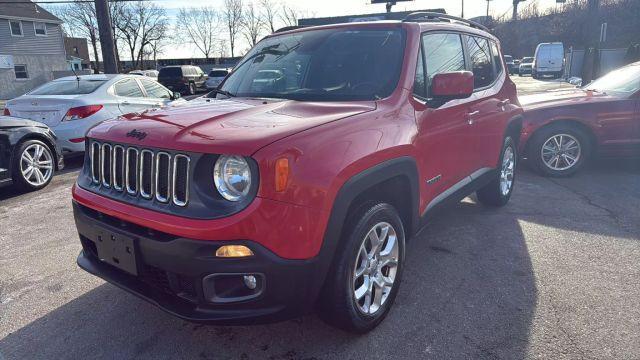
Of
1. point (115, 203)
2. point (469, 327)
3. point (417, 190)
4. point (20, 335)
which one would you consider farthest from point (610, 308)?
point (20, 335)

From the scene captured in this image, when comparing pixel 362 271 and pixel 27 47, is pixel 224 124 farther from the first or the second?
pixel 27 47

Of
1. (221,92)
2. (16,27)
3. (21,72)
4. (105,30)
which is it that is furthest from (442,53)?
(16,27)

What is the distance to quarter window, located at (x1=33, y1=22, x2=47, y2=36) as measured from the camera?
114 ft

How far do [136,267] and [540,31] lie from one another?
66223 millimetres

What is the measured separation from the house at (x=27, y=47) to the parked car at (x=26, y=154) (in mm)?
31961

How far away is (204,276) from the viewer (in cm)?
204

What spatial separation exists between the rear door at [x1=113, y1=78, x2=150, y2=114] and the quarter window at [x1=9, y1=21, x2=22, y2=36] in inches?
1292

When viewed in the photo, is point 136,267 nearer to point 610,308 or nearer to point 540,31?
point 610,308

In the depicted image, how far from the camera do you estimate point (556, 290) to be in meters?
3.16

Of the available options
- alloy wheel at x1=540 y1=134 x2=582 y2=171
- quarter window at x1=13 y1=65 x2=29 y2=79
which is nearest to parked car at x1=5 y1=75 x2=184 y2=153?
alloy wheel at x1=540 y1=134 x2=582 y2=171

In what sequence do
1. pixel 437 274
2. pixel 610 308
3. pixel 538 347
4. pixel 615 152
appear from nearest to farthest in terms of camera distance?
pixel 538 347 < pixel 610 308 < pixel 437 274 < pixel 615 152

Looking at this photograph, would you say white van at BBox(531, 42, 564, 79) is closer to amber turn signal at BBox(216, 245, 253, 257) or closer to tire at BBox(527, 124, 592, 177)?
tire at BBox(527, 124, 592, 177)

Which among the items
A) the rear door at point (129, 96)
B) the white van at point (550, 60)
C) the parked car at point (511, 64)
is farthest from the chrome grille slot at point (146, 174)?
the white van at point (550, 60)

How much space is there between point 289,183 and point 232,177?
271 mm
